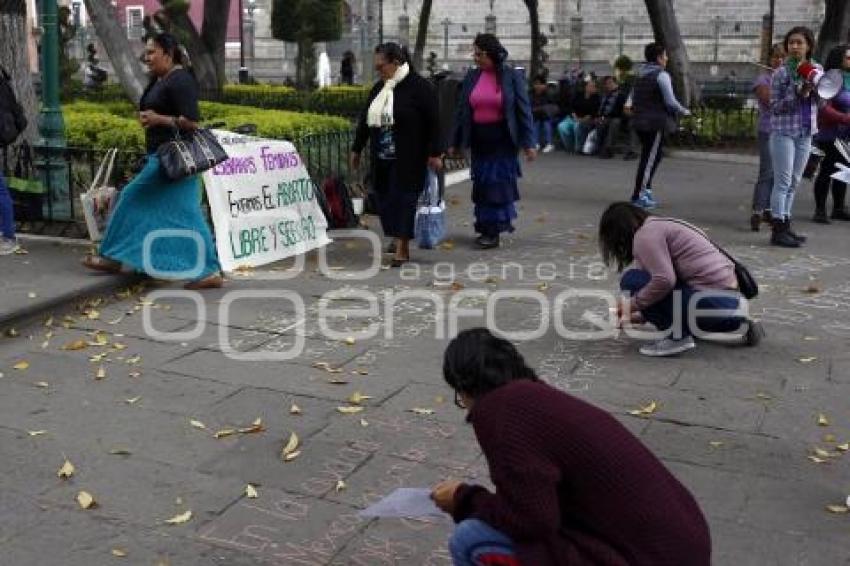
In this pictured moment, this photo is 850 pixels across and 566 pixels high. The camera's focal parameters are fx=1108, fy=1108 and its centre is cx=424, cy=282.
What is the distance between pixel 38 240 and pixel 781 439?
19.9ft

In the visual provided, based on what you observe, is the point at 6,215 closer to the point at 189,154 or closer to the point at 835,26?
the point at 189,154

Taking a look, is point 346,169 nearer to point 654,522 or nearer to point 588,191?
point 588,191

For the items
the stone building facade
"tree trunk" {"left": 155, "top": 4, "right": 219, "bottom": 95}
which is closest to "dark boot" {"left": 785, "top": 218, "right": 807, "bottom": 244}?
"tree trunk" {"left": 155, "top": 4, "right": 219, "bottom": 95}

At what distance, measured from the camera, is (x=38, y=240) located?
866 cm

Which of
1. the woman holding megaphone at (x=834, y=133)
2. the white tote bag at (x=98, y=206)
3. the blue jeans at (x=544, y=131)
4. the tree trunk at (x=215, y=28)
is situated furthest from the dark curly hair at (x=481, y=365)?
the tree trunk at (x=215, y=28)

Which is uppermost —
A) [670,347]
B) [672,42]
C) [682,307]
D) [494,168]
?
[672,42]

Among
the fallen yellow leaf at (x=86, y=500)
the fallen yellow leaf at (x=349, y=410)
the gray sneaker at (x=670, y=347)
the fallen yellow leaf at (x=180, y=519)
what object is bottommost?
the fallen yellow leaf at (x=180, y=519)

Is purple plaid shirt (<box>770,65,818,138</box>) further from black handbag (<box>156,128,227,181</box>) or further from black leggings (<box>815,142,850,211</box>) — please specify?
black handbag (<box>156,128,227,181</box>)

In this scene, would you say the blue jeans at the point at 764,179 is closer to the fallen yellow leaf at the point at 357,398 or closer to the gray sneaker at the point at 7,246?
→ the fallen yellow leaf at the point at 357,398

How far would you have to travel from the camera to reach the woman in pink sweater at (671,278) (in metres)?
5.26

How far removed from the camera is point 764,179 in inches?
391

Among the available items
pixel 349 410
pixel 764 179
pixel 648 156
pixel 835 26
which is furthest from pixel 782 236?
pixel 835 26

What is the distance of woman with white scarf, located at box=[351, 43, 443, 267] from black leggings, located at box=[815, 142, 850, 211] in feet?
13.8

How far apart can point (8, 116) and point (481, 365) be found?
6365 millimetres
